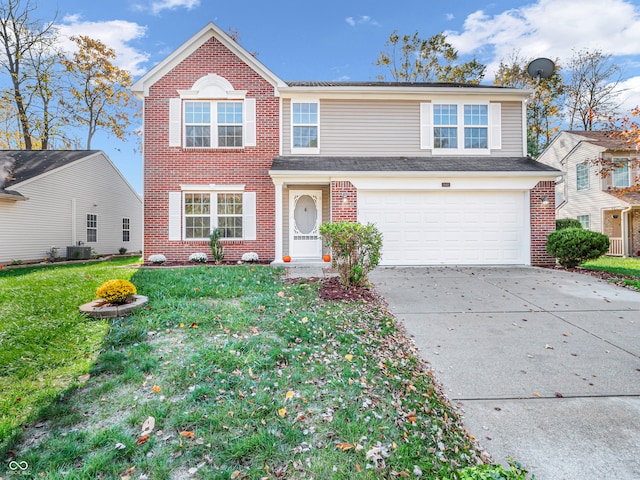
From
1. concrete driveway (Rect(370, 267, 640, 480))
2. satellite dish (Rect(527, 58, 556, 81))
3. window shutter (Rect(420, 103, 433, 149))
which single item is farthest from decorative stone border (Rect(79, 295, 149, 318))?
satellite dish (Rect(527, 58, 556, 81))

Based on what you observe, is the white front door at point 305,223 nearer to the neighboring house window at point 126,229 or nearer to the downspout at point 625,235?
the neighboring house window at point 126,229

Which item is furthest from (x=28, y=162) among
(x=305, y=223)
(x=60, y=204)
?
(x=305, y=223)

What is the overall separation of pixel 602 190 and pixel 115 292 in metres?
22.6

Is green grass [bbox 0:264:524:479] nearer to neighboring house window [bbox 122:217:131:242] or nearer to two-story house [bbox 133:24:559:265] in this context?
two-story house [bbox 133:24:559:265]

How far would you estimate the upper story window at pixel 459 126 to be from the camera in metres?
11.4

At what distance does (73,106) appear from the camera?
20.8m

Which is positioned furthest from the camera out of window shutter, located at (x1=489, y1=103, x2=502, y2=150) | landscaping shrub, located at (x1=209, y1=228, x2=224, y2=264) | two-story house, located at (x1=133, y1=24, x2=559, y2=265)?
window shutter, located at (x1=489, y1=103, x2=502, y2=150)

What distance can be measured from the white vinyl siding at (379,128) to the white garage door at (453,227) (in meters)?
2.19

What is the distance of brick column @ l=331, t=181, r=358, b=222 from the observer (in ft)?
32.9

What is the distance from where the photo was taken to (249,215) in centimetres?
1098

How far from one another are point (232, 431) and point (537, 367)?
3334mm

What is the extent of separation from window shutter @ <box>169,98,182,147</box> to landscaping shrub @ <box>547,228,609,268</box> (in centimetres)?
1230

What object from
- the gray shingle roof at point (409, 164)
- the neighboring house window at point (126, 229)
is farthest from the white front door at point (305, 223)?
the neighboring house window at point (126, 229)

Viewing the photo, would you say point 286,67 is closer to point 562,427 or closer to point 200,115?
point 200,115
